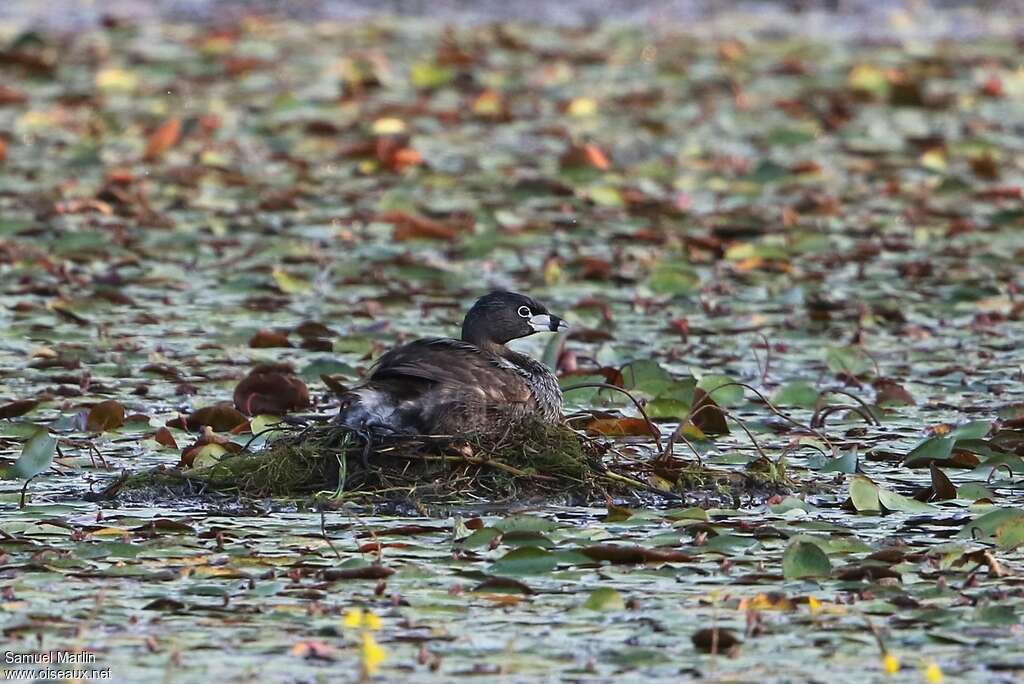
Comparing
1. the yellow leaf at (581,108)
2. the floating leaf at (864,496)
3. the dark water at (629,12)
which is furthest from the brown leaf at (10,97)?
the floating leaf at (864,496)

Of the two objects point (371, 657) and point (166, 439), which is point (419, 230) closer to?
point (166, 439)

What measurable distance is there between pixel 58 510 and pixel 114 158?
8.56 meters

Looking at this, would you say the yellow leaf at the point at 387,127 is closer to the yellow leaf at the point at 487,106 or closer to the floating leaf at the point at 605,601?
the yellow leaf at the point at 487,106

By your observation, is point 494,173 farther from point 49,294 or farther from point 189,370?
point 189,370

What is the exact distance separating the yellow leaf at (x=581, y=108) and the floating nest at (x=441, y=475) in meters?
9.87

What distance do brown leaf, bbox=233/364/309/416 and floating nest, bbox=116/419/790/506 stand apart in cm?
116

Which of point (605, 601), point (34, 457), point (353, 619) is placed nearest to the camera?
point (353, 619)

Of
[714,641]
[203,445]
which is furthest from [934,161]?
[714,641]

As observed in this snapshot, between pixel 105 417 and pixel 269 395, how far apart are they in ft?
2.53

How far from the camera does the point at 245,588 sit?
268 inches

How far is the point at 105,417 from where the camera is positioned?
9156 mm

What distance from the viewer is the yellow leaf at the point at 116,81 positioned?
18625 millimetres

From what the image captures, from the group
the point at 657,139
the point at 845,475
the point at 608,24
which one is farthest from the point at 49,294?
the point at 608,24

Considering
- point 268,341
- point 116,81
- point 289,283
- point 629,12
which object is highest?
point 629,12
